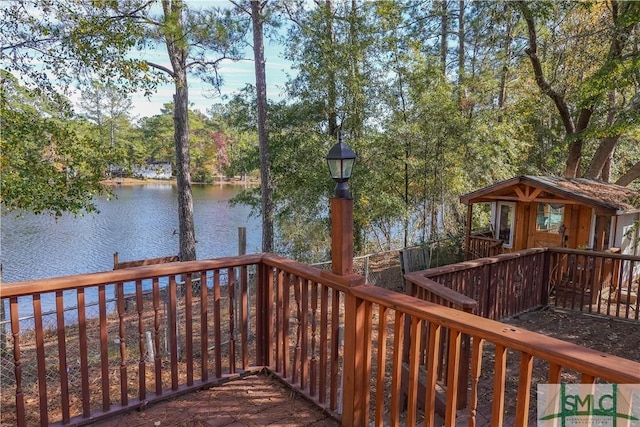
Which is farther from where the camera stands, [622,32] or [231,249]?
[231,249]

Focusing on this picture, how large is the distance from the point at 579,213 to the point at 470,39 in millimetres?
6625

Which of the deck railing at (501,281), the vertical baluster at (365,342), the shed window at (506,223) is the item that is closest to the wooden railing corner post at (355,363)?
the vertical baluster at (365,342)

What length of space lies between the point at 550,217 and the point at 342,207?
8.09m

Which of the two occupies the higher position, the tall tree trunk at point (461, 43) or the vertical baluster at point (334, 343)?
the tall tree trunk at point (461, 43)

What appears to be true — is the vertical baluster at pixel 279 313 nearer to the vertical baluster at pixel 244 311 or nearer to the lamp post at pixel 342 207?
the vertical baluster at pixel 244 311

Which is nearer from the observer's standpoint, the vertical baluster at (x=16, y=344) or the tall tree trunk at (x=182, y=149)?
the vertical baluster at (x=16, y=344)

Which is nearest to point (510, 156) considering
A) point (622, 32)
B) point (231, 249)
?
point (622, 32)

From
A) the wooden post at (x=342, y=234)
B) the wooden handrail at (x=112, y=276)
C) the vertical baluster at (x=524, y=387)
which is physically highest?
the wooden post at (x=342, y=234)

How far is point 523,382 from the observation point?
4.04 feet

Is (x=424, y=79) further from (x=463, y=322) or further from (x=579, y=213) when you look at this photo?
(x=463, y=322)

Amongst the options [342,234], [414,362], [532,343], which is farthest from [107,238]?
[532,343]

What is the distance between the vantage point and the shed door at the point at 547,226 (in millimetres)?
8216

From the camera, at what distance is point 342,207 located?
1915 mm

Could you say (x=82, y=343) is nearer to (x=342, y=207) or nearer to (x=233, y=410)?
(x=233, y=410)
